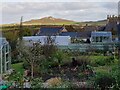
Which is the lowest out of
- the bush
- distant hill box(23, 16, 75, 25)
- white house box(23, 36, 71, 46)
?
the bush

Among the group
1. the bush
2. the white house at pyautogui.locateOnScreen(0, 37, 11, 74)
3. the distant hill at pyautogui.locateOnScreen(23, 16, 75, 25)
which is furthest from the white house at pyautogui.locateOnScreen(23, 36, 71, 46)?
the bush

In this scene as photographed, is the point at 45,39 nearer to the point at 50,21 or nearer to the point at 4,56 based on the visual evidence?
the point at 4,56

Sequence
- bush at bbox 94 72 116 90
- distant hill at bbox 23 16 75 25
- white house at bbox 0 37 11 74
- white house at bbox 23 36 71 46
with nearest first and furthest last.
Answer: bush at bbox 94 72 116 90
distant hill at bbox 23 16 75 25
white house at bbox 0 37 11 74
white house at bbox 23 36 71 46

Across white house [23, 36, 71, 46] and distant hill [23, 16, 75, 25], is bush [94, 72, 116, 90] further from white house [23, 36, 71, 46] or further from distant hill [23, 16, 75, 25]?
white house [23, 36, 71, 46]

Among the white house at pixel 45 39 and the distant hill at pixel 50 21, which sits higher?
the distant hill at pixel 50 21

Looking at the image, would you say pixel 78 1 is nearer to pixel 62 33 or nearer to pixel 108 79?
pixel 108 79

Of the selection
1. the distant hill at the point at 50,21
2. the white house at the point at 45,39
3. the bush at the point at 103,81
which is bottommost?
the bush at the point at 103,81

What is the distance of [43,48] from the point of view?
470 centimetres

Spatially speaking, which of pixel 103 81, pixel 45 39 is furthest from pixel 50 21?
pixel 45 39

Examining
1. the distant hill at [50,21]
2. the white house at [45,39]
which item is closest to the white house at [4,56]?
the distant hill at [50,21]

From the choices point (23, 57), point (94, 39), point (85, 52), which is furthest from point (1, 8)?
point (94, 39)

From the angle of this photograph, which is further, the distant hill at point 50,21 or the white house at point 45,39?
the white house at point 45,39

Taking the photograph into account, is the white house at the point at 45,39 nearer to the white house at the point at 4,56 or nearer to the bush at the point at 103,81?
the white house at the point at 4,56

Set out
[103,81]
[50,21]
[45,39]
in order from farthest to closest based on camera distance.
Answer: [45,39]
[50,21]
[103,81]
